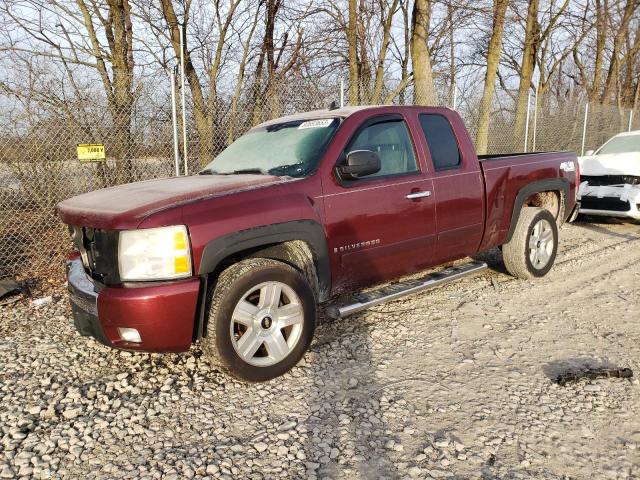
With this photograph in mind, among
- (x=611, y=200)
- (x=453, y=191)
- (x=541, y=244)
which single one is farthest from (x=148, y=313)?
(x=611, y=200)

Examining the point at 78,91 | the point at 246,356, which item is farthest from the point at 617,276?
the point at 78,91

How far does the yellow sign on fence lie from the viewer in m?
5.89

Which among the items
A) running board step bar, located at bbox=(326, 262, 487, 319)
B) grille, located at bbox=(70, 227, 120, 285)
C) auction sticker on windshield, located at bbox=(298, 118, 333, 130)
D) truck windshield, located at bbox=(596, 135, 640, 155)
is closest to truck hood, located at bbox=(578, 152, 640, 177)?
truck windshield, located at bbox=(596, 135, 640, 155)

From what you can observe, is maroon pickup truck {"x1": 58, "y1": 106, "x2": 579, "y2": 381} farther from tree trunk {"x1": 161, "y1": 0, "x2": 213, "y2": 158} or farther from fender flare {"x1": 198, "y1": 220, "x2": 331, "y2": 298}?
tree trunk {"x1": 161, "y1": 0, "x2": 213, "y2": 158}

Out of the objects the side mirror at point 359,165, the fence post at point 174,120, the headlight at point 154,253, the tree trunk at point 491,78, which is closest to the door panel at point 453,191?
the side mirror at point 359,165

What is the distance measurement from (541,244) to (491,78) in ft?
27.1

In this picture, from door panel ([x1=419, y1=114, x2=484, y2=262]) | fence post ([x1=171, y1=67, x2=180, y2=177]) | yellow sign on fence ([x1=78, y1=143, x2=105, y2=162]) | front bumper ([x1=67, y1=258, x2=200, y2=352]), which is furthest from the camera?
fence post ([x1=171, y1=67, x2=180, y2=177])

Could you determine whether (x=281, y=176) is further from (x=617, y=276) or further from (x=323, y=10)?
(x=323, y=10)

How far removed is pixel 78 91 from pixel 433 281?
4943 mm

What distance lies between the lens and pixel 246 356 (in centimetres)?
320

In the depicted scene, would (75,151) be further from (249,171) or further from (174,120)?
(249,171)

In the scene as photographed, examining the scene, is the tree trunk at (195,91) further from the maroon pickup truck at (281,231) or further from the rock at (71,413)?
the rock at (71,413)

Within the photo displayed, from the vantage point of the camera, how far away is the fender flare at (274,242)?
3.01 meters

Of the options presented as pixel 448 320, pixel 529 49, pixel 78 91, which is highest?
pixel 529 49
